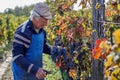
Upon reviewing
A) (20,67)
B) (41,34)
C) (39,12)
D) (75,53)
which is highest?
(39,12)

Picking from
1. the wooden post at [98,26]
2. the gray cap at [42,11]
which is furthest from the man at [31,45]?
the wooden post at [98,26]

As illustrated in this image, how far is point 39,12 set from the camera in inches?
163

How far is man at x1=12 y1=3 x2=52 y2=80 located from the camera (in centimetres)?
416

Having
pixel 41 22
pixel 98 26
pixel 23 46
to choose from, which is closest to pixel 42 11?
pixel 41 22

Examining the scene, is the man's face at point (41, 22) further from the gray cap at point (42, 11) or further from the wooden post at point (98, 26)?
the wooden post at point (98, 26)

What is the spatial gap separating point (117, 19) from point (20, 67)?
1.41 m

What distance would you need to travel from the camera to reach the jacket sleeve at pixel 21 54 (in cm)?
418

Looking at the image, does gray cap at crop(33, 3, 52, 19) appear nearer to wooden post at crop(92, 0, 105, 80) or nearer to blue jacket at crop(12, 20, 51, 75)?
blue jacket at crop(12, 20, 51, 75)

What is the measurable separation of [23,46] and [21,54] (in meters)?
0.11

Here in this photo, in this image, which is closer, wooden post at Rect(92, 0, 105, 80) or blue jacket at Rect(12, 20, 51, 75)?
blue jacket at Rect(12, 20, 51, 75)

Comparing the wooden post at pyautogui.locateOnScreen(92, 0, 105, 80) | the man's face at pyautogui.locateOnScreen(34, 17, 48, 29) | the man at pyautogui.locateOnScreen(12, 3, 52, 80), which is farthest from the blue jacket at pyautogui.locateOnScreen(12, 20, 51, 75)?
the wooden post at pyautogui.locateOnScreen(92, 0, 105, 80)

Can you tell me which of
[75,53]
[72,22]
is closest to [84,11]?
[72,22]

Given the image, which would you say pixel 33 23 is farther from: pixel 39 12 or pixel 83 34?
pixel 83 34

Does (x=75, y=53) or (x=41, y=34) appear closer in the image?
(x=41, y=34)
